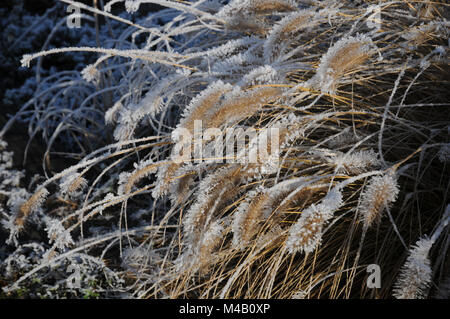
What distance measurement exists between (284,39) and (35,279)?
4.67 feet

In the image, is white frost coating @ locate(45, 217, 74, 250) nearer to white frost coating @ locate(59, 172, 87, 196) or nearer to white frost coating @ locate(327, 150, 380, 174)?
white frost coating @ locate(59, 172, 87, 196)

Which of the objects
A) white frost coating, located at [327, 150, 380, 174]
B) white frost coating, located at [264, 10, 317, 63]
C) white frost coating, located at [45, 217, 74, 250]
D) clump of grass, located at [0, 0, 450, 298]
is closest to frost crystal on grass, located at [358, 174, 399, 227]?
clump of grass, located at [0, 0, 450, 298]

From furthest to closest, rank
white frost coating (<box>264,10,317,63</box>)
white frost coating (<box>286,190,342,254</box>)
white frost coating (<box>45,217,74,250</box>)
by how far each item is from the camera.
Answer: white frost coating (<box>45,217,74,250</box>) → white frost coating (<box>264,10,317,63</box>) → white frost coating (<box>286,190,342,254</box>)

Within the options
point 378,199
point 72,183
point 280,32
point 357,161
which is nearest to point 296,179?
point 357,161

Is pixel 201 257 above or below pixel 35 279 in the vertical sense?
above

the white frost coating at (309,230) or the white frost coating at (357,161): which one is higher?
the white frost coating at (357,161)

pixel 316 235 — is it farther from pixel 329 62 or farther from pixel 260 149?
pixel 329 62

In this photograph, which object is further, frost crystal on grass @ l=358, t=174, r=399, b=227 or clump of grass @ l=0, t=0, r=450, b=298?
clump of grass @ l=0, t=0, r=450, b=298

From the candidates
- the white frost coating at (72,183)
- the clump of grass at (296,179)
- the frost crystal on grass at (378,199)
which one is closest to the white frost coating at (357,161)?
the clump of grass at (296,179)

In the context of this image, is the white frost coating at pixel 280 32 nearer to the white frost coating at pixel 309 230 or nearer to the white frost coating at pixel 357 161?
the white frost coating at pixel 357 161

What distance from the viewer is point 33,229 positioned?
2506 millimetres

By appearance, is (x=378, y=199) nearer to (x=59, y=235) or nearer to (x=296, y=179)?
(x=296, y=179)
